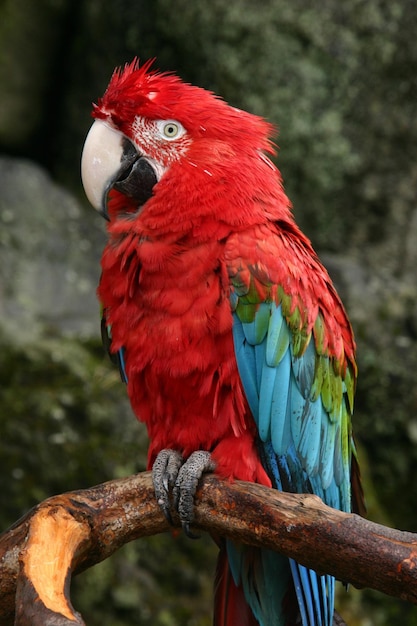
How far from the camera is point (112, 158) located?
6.21 feet

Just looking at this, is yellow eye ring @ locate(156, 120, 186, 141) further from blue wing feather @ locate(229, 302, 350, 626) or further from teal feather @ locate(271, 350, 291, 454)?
teal feather @ locate(271, 350, 291, 454)

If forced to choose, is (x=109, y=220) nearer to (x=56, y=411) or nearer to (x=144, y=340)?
(x=144, y=340)

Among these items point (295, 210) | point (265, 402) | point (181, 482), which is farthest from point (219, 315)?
point (295, 210)

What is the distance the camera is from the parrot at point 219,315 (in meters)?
1.79

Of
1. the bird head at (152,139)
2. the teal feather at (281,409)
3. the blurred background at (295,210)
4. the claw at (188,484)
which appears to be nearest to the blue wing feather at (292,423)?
the teal feather at (281,409)

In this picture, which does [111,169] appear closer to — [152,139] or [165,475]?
[152,139]

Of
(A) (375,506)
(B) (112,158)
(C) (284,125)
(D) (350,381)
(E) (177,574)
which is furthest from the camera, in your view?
(C) (284,125)

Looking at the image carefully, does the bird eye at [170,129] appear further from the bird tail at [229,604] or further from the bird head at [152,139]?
the bird tail at [229,604]

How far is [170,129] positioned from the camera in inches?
74.7

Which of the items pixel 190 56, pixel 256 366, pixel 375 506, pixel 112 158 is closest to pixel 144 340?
pixel 256 366

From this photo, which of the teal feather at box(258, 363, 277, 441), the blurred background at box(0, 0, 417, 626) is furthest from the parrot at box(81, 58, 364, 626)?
the blurred background at box(0, 0, 417, 626)

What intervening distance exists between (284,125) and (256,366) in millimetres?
1902

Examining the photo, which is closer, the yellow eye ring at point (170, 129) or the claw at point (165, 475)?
the claw at point (165, 475)

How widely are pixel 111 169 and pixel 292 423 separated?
738mm
